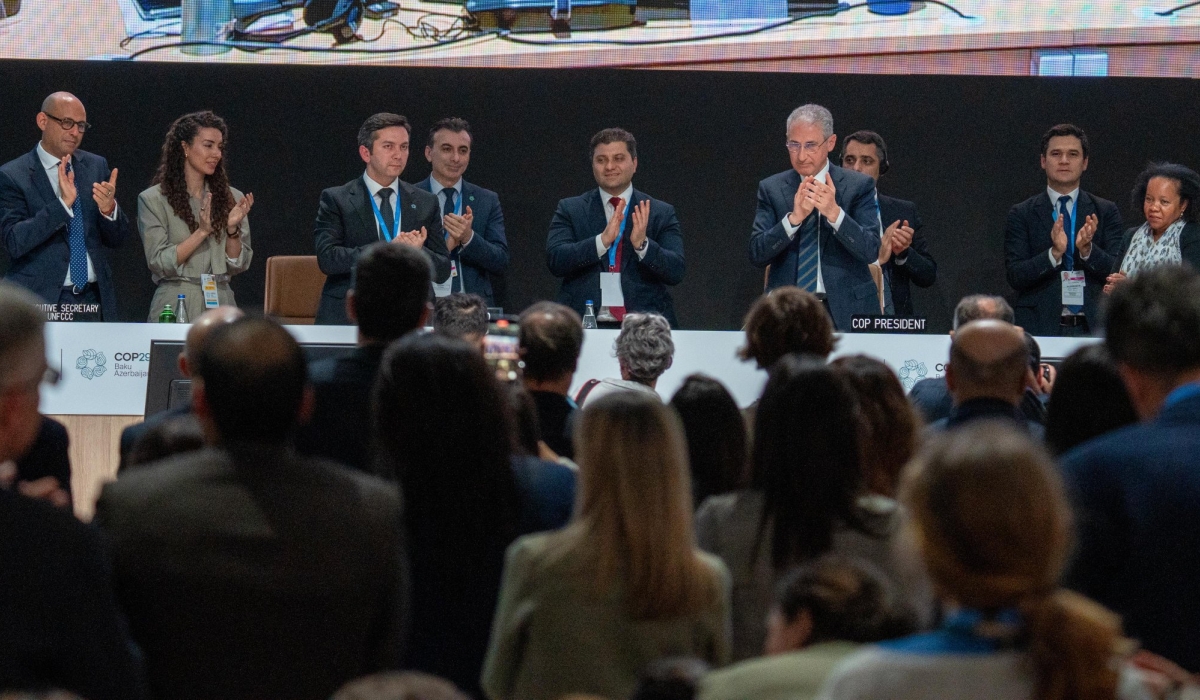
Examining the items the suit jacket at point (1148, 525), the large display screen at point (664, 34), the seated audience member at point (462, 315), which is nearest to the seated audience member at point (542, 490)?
the suit jacket at point (1148, 525)

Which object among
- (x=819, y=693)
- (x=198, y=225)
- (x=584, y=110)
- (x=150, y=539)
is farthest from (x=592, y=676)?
(x=584, y=110)

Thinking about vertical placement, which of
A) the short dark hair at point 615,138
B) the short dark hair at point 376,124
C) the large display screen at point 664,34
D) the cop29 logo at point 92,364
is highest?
the large display screen at point 664,34

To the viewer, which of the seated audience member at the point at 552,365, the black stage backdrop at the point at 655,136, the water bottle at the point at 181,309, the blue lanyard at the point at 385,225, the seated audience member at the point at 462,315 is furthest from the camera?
the black stage backdrop at the point at 655,136

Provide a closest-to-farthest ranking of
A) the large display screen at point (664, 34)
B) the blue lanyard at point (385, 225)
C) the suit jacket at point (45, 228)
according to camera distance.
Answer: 1. the suit jacket at point (45, 228)
2. the blue lanyard at point (385, 225)
3. the large display screen at point (664, 34)

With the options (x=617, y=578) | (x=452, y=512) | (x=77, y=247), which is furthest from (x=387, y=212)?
(x=617, y=578)

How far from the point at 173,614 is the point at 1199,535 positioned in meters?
1.24

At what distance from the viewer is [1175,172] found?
220 inches

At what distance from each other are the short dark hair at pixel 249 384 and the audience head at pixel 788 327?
4.31ft

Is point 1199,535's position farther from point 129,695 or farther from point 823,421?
point 129,695

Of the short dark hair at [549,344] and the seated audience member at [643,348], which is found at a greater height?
the short dark hair at [549,344]

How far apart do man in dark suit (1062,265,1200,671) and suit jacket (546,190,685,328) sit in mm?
4051

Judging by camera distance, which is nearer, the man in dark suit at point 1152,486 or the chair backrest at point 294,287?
the man in dark suit at point 1152,486

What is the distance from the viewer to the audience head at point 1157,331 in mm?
1664

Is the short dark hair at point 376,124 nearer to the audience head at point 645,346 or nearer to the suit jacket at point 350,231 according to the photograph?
the suit jacket at point 350,231
